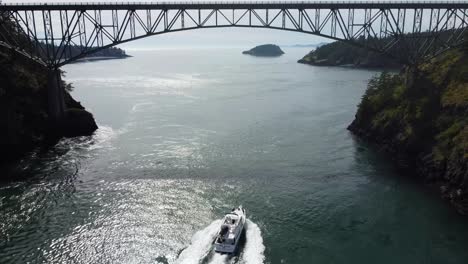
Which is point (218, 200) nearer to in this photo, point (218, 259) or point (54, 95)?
point (218, 259)

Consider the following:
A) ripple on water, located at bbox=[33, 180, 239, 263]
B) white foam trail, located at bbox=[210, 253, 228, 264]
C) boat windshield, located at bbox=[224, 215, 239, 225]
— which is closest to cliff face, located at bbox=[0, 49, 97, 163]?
ripple on water, located at bbox=[33, 180, 239, 263]

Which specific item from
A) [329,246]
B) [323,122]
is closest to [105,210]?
[329,246]

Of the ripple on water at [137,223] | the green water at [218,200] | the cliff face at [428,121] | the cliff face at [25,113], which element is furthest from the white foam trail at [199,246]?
the cliff face at [25,113]

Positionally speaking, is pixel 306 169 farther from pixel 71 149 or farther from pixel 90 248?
pixel 71 149

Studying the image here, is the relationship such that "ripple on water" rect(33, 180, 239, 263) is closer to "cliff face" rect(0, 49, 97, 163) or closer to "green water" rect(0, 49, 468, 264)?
"green water" rect(0, 49, 468, 264)

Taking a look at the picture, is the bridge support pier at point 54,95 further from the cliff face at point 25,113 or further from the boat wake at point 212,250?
the boat wake at point 212,250

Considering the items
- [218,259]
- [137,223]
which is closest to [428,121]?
[218,259]
